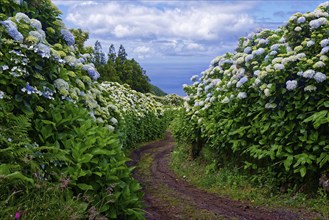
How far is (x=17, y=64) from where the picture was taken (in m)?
5.03

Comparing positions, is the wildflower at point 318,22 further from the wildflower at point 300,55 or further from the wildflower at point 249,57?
the wildflower at point 249,57

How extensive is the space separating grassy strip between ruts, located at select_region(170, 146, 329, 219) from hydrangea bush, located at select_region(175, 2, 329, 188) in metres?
0.33

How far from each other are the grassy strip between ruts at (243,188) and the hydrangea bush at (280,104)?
0.33 m

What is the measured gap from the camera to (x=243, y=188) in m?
9.35

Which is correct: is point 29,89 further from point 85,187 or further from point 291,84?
point 291,84

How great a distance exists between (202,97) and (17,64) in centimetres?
819

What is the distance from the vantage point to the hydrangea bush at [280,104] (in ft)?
→ 26.6

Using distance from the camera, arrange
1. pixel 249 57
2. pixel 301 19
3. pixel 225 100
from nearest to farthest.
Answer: pixel 301 19 → pixel 249 57 → pixel 225 100

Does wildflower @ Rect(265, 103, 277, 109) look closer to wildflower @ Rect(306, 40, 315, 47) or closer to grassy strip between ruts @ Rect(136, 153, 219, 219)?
wildflower @ Rect(306, 40, 315, 47)

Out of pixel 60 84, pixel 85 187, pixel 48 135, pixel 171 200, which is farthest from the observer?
pixel 171 200

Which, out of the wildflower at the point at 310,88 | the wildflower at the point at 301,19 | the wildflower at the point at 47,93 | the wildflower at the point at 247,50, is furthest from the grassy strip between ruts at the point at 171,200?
the wildflower at the point at 301,19

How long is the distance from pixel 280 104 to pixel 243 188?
201 cm

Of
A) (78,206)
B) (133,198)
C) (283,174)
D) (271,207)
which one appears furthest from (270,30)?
(78,206)

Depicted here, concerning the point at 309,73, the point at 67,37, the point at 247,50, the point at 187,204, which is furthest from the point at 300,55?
the point at 67,37
